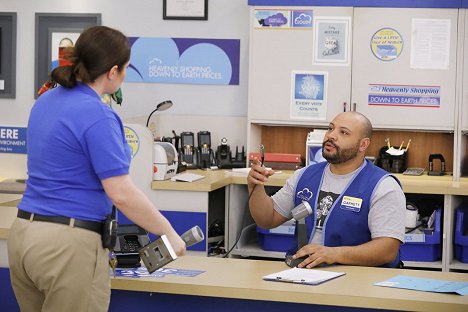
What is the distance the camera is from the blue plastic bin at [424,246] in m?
5.41

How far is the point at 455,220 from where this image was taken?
18.0 feet

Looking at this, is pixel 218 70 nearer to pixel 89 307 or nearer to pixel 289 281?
pixel 289 281

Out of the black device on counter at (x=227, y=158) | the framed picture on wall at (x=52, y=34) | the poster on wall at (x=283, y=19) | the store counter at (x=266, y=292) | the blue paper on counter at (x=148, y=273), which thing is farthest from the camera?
the framed picture on wall at (x=52, y=34)

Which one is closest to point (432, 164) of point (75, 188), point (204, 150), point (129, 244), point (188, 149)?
point (204, 150)

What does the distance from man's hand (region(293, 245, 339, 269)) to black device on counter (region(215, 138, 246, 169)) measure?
2675 mm

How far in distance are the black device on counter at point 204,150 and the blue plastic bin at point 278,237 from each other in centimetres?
76

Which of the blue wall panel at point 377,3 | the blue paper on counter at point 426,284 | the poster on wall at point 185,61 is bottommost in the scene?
the blue paper on counter at point 426,284

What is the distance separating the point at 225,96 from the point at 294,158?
829 millimetres

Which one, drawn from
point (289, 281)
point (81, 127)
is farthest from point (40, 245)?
point (289, 281)

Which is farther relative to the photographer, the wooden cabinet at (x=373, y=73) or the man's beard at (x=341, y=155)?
the wooden cabinet at (x=373, y=73)

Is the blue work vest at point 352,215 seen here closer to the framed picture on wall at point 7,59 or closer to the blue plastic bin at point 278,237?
the blue plastic bin at point 278,237

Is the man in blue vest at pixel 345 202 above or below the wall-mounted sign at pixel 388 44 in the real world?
below

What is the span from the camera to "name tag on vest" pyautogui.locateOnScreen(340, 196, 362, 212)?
3812 mm

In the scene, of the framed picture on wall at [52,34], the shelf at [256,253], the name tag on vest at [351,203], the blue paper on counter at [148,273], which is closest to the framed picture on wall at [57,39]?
the framed picture on wall at [52,34]
